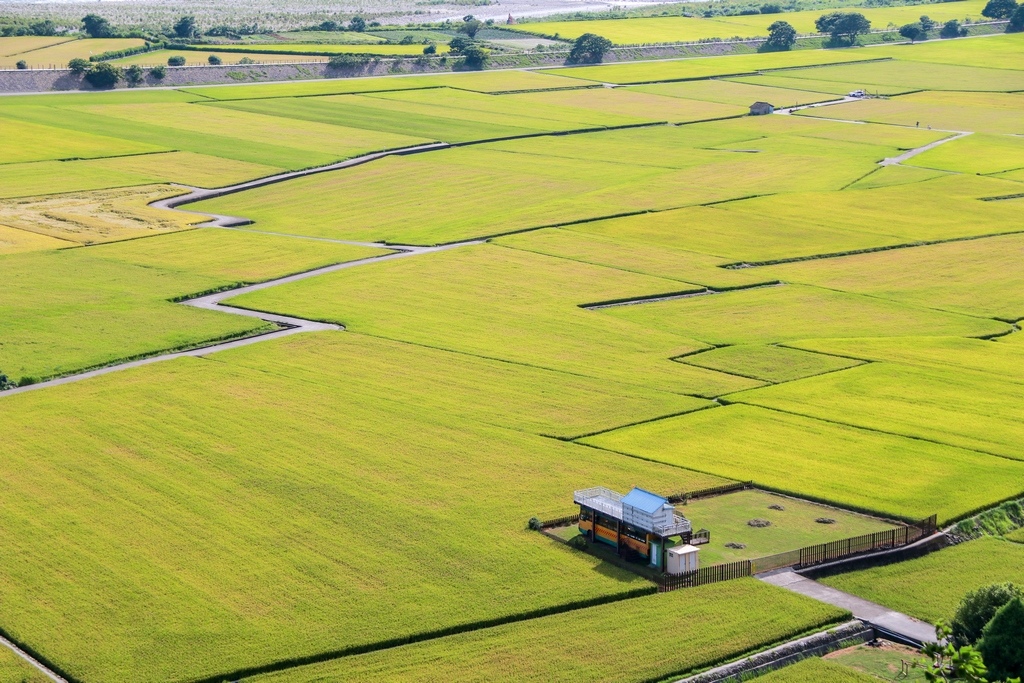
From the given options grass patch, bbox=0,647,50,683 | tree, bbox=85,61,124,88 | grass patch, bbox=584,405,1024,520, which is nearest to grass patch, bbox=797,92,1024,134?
tree, bbox=85,61,124,88

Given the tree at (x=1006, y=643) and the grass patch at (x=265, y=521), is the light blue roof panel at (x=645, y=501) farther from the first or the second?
the tree at (x=1006, y=643)

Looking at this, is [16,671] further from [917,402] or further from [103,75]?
[103,75]

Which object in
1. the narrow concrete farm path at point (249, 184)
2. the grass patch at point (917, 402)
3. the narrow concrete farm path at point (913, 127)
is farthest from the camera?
the narrow concrete farm path at point (913, 127)

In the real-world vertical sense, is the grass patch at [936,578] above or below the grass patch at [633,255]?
below

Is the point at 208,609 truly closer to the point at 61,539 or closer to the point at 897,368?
the point at 61,539

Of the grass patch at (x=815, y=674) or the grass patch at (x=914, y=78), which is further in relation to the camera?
the grass patch at (x=914, y=78)

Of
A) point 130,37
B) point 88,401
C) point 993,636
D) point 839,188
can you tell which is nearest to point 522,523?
point 993,636

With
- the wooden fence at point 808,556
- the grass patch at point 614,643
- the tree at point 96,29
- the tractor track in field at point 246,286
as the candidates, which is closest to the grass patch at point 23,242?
the tractor track in field at point 246,286
